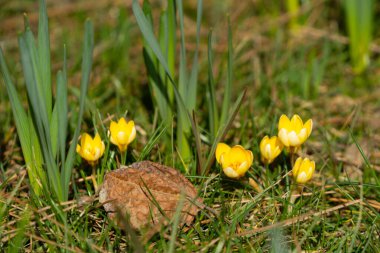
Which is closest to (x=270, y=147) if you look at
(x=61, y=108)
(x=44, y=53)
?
(x=61, y=108)

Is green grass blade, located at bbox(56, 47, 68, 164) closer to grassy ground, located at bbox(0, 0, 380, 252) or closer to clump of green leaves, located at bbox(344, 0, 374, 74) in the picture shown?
grassy ground, located at bbox(0, 0, 380, 252)

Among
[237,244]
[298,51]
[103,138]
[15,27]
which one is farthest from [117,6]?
[237,244]

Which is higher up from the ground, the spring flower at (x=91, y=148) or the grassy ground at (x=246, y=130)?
the spring flower at (x=91, y=148)

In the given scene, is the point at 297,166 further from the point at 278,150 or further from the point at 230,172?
the point at 230,172

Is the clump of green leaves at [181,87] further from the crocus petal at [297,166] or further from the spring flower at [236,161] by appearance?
the crocus petal at [297,166]

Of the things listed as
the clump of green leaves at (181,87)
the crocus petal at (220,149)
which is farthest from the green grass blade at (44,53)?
the crocus petal at (220,149)

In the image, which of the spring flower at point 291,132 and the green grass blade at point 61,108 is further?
the spring flower at point 291,132

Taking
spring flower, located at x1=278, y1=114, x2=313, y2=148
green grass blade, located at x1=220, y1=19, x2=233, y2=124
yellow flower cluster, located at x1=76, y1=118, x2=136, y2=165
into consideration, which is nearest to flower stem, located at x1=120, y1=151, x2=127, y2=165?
yellow flower cluster, located at x1=76, y1=118, x2=136, y2=165
